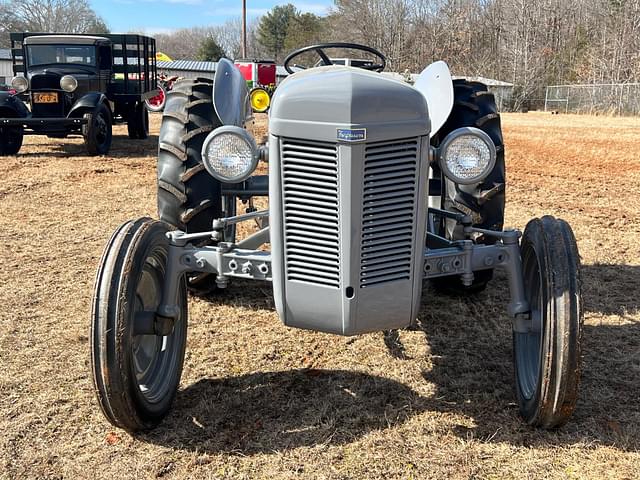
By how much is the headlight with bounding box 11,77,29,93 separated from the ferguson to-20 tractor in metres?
9.96

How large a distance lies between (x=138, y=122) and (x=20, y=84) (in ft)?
9.96

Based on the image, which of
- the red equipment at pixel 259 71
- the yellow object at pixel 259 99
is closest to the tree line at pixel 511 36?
the red equipment at pixel 259 71

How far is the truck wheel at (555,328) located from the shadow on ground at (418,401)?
0.50ft

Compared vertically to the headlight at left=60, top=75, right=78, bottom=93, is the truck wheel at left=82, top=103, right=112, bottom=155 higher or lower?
lower

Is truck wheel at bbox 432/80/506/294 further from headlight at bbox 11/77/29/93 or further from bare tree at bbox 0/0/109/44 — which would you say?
bare tree at bbox 0/0/109/44

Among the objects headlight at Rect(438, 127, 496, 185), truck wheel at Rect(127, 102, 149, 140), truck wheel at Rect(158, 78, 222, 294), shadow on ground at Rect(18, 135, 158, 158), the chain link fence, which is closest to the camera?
headlight at Rect(438, 127, 496, 185)

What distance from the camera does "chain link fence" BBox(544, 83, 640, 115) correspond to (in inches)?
1156

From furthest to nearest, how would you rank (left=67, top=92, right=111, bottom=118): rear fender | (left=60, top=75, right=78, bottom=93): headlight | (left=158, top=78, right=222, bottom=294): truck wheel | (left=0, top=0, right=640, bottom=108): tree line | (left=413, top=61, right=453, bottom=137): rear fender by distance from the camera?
1. (left=0, top=0, right=640, bottom=108): tree line
2. (left=60, top=75, right=78, bottom=93): headlight
3. (left=67, top=92, right=111, bottom=118): rear fender
4. (left=158, top=78, right=222, bottom=294): truck wheel
5. (left=413, top=61, right=453, bottom=137): rear fender

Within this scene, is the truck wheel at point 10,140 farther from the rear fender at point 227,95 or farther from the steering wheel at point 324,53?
the steering wheel at point 324,53

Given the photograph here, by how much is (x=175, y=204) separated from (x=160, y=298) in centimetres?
99

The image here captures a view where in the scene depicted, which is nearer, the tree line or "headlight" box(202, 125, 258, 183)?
"headlight" box(202, 125, 258, 183)

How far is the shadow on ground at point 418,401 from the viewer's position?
285 cm

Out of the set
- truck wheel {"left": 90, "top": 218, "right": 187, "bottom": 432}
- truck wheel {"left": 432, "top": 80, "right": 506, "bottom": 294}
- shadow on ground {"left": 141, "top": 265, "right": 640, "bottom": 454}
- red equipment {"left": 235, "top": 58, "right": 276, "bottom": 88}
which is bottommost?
shadow on ground {"left": 141, "top": 265, "right": 640, "bottom": 454}

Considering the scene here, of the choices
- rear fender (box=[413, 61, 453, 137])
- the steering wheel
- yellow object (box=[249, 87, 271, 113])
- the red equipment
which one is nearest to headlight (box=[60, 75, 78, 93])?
the red equipment
